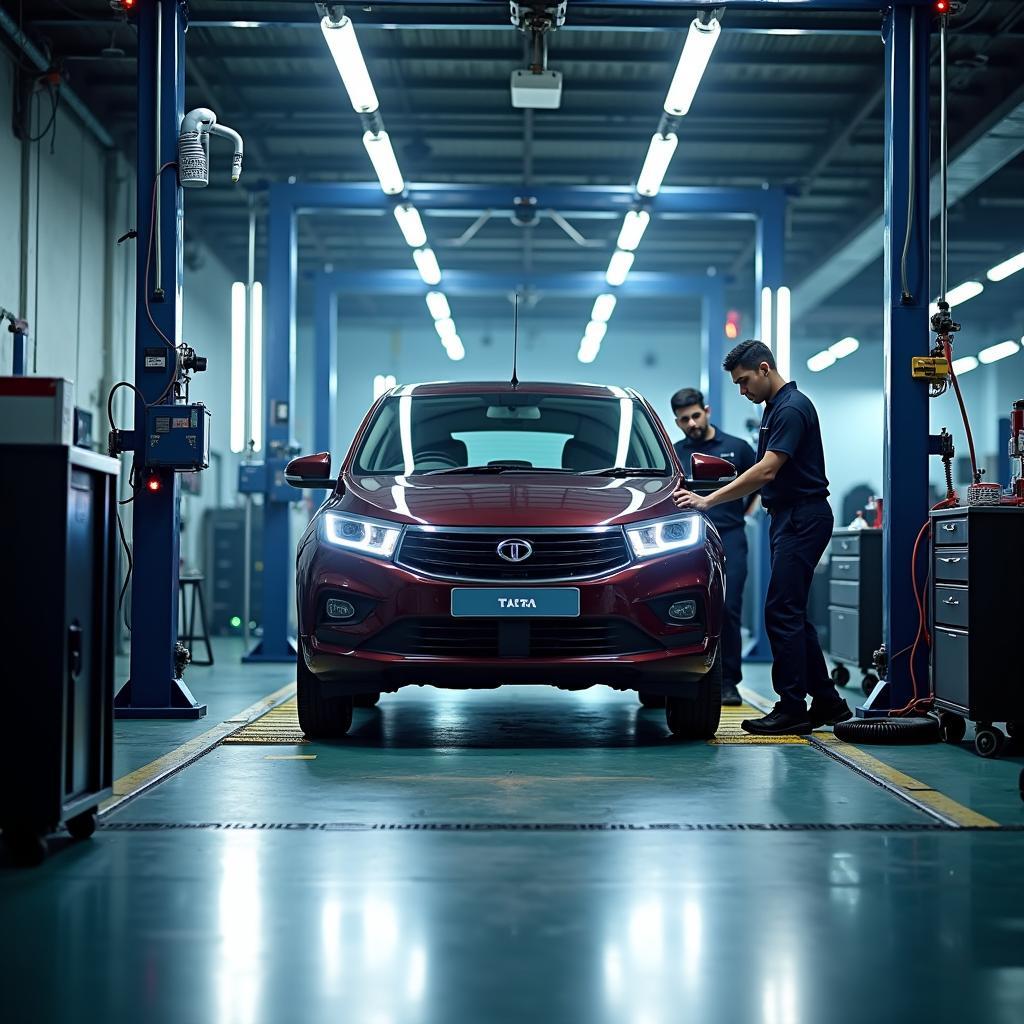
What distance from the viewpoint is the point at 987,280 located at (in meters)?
19.4

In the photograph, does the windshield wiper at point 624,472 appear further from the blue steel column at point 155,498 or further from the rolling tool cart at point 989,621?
the blue steel column at point 155,498

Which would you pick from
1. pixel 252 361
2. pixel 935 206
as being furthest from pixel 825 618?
pixel 252 361

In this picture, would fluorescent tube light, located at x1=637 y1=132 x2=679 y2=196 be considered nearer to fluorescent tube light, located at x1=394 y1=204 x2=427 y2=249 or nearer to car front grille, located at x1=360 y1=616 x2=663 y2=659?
fluorescent tube light, located at x1=394 y1=204 x2=427 y2=249

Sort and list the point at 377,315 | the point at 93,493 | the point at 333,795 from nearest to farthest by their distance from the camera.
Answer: the point at 93,493 → the point at 333,795 → the point at 377,315

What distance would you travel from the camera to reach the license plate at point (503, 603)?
5.59 meters

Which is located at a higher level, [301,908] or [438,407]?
[438,407]

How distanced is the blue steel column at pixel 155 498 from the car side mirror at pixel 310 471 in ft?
3.58

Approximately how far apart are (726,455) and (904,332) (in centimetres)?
139

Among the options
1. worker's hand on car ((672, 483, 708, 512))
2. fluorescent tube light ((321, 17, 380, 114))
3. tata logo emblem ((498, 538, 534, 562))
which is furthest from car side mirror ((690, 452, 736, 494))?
fluorescent tube light ((321, 17, 380, 114))

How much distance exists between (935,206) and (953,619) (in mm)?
11181

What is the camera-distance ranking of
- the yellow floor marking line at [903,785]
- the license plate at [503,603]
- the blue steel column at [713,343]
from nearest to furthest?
the yellow floor marking line at [903,785], the license plate at [503,603], the blue steel column at [713,343]

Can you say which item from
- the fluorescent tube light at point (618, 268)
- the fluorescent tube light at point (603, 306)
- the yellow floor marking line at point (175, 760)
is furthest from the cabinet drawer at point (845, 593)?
the fluorescent tube light at point (603, 306)

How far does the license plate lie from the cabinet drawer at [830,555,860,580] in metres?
4.15

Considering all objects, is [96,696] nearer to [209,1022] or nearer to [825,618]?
[209,1022]
